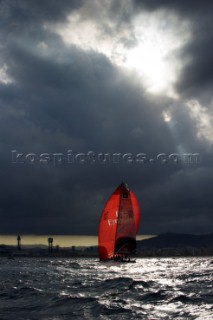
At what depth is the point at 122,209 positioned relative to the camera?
8850 centimetres

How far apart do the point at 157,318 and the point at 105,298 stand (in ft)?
28.5

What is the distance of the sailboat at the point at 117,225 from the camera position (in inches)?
3479

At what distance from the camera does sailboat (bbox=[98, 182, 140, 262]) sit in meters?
88.4

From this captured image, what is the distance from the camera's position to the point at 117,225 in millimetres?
88062

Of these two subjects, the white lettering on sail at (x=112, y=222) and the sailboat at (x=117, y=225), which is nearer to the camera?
the white lettering on sail at (x=112, y=222)

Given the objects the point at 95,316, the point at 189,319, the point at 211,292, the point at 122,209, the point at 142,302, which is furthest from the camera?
the point at 122,209

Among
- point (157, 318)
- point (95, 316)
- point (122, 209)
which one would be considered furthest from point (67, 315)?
point (122, 209)

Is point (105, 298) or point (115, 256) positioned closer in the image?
point (105, 298)

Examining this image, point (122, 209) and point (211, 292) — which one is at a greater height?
point (122, 209)

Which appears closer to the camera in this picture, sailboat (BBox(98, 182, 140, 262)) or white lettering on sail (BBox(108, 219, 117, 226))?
white lettering on sail (BBox(108, 219, 117, 226))

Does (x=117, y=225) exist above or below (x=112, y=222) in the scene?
below

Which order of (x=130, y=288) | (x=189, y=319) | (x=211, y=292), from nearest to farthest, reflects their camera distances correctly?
(x=189, y=319)
(x=211, y=292)
(x=130, y=288)

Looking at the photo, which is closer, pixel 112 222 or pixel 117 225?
pixel 117 225

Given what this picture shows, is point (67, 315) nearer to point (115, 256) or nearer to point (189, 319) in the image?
point (189, 319)
